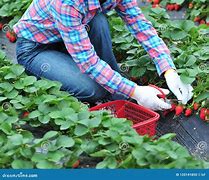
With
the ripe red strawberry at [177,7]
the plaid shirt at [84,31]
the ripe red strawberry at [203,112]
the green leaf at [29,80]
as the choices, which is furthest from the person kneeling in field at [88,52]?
the ripe red strawberry at [177,7]

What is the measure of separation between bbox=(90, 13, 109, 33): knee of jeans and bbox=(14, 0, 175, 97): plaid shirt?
56 millimetres

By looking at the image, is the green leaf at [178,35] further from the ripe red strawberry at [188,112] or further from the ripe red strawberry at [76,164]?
the ripe red strawberry at [76,164]

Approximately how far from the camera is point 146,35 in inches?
146

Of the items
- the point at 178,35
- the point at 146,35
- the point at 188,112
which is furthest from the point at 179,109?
the point at 178,35

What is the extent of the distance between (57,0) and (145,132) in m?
0.76

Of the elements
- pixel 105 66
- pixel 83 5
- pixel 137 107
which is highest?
pixel 83 5

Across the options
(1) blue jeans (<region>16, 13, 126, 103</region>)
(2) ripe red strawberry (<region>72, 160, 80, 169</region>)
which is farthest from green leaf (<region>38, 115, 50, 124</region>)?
(1) blue jeans (<region>16, 13, 126, 103</region>)

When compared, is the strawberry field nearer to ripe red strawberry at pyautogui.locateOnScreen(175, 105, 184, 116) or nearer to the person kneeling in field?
ripe red strawberry at pyautogui.locateOnScreen(175, 105, 184, 116)

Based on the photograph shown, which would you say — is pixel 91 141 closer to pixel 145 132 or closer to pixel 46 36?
pixel 145 132

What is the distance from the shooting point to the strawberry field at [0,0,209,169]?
2.80 metres

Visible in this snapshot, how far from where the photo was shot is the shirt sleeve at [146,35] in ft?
12.0

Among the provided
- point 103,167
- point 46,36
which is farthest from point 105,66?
point 103,167

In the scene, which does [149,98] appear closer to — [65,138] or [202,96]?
[202,96]

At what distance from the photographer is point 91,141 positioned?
2957mm
